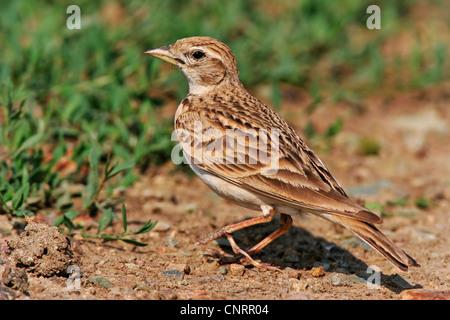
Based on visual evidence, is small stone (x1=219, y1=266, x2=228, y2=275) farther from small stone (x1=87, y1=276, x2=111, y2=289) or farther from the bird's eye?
the bird's eye

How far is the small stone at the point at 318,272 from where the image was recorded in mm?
4992

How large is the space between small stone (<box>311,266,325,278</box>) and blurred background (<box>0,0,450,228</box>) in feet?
5.83

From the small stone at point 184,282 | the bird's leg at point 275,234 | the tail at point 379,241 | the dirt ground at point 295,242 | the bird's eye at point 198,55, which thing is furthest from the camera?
the bird's eye at point 198,55

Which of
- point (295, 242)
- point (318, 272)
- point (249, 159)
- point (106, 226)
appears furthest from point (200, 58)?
point (318, 272)

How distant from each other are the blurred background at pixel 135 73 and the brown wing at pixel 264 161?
0.75 metres

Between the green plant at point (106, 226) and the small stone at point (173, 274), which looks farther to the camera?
the green plant at point (106, 226)

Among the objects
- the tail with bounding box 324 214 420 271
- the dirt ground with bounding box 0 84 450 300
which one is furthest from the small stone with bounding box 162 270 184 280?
the tail with bounding box 324 214 420 271

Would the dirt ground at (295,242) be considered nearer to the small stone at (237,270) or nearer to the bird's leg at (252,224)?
the small stone at (237,270)

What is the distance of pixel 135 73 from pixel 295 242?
299cm

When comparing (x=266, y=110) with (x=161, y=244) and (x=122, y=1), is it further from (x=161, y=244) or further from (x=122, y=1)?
(x=122, y=1)

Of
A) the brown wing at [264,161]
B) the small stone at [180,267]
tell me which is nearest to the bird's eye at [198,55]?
the brown wing at [264,161]

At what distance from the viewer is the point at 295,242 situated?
5.77 metres

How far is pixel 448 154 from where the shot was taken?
26.3 ft

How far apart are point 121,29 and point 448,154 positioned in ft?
14.1
